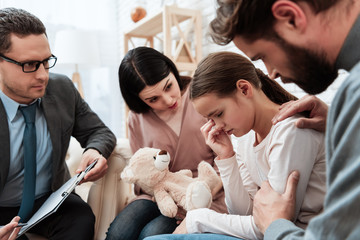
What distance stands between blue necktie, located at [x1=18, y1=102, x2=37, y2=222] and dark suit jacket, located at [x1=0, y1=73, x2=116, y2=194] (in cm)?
7

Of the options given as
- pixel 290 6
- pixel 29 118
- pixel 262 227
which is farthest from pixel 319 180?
pixel 29 118

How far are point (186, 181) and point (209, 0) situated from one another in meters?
1.41

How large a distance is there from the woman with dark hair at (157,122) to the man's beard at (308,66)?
0.77 meters

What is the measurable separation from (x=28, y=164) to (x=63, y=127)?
0.24 m

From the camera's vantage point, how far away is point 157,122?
144 cm

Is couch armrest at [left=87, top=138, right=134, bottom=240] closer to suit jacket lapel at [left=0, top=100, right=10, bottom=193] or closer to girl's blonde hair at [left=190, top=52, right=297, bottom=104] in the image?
suit jacket lapel at [left=0, top=100, right=10, bottom=193]

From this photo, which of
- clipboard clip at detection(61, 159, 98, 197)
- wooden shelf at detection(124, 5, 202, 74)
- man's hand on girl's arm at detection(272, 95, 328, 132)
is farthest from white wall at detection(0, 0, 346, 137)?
man's hand on girl's arm at detection(272, 95, 328, 132)

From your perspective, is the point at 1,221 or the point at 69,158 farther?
the point at 69,158

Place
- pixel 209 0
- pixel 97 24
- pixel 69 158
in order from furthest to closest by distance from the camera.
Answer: pixel 97 24, pixel 209 0, pixel 69 158

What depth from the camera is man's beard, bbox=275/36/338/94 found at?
0.53 m

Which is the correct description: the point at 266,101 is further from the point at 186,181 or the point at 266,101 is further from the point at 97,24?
the point at 97,24

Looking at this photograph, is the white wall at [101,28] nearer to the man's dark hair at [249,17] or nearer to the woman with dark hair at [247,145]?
the woman with dark hair at [247,145]

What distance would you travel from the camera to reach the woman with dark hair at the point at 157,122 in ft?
4.20

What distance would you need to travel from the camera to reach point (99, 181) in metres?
1.44
